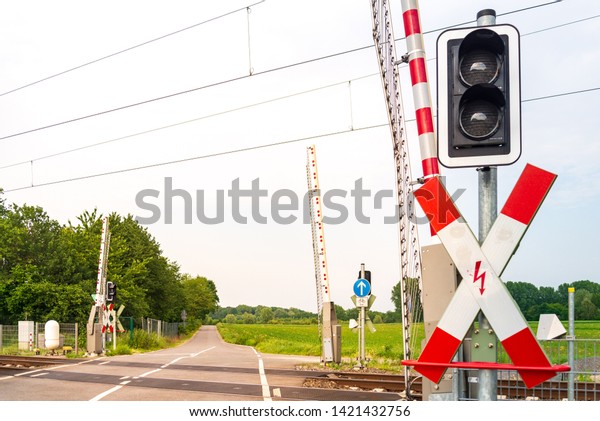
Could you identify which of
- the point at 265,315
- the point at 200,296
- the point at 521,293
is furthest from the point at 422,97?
the point at 200,296

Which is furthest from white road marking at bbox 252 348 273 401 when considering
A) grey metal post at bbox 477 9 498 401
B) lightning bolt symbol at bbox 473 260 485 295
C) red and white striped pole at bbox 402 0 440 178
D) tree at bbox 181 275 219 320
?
tree at bbox 181 275 219 320

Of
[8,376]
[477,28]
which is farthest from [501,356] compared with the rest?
[8,376]

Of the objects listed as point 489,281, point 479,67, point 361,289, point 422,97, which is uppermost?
point 422,97

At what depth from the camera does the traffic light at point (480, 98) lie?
3.63 m

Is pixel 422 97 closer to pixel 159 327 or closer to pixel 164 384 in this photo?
pixel 164 384

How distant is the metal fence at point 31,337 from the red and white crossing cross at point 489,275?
3045cm

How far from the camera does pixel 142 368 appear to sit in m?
21.2

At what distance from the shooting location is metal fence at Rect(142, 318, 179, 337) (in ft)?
158

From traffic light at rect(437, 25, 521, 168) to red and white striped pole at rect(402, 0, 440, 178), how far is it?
1108mm

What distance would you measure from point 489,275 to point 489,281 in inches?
1.2

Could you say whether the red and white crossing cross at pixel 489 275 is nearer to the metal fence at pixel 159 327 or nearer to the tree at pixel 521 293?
the tree at pixel 521 293

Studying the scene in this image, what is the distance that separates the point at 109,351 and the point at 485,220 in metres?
29.5

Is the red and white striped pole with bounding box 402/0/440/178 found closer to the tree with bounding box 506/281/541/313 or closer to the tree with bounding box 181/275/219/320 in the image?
the tree with bounding box 506/281/541/313

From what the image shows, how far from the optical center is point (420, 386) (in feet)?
44.9
